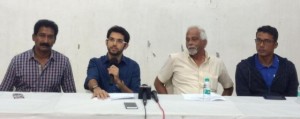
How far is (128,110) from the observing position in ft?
7.58

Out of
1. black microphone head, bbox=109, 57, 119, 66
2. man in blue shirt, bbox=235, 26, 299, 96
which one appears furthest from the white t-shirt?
black microphone head, bbox=109, 57, 119, 66

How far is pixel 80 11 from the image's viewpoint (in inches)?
156

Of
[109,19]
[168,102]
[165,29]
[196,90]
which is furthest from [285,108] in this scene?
[109,19]

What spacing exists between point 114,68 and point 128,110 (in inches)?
35.9

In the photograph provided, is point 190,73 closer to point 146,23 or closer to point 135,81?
point 135,81

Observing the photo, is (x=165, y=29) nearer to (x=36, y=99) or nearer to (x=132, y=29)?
(x=132, y=29)

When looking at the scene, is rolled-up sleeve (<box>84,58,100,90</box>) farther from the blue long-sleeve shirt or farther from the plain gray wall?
the plain gray wall

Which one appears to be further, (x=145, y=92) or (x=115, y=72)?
(x=115, y=72)

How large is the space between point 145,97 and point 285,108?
0.83 meters

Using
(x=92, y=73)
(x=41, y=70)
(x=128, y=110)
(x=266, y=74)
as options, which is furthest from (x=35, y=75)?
(x=266, y=74)

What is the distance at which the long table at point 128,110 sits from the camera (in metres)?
2.24

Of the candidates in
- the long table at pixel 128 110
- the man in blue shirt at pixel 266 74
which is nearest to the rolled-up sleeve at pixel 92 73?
the long table at pixel 128 110

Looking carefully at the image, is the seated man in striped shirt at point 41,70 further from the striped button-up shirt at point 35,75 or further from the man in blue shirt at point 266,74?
the man in blue shirt at point 266,74

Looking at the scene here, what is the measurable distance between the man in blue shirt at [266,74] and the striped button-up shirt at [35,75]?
134cm
